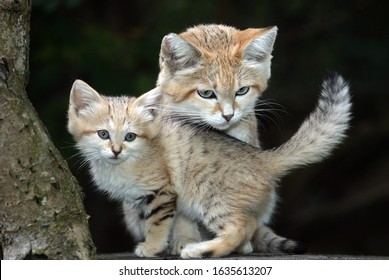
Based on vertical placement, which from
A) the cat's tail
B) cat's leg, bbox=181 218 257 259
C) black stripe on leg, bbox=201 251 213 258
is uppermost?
the cat's tail

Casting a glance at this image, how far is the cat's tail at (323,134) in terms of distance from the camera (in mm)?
6098

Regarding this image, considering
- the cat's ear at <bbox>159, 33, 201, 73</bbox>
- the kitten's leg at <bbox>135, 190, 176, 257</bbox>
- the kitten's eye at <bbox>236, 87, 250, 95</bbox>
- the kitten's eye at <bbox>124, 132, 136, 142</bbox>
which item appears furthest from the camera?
the kitten's eye at <bbox>236, 87, 250, 95</bbox>

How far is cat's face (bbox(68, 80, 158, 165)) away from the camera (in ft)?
18.9

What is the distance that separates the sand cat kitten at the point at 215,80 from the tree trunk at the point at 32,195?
127cm

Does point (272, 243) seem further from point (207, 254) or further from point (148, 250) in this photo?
point (148, 250)

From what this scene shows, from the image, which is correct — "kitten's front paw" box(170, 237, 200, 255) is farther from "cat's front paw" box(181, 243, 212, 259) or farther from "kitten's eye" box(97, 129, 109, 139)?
"kitten's eye" box(97, 129, 109, 139)

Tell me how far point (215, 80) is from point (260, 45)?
468 millimetres

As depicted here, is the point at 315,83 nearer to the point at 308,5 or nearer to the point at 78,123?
the point at 308,5

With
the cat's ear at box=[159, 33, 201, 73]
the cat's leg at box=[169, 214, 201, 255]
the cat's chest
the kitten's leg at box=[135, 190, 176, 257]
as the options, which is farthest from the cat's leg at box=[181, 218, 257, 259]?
the cat's ear at box=[159, 33, 201, 73]

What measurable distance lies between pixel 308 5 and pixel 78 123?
5.77 metres

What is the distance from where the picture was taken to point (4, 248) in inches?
203

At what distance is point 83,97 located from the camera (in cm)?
581

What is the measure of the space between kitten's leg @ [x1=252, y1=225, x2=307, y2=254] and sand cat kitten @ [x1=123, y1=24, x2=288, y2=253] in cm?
1

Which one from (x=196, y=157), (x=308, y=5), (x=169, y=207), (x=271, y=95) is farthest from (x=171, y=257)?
(x=308, y=5)
